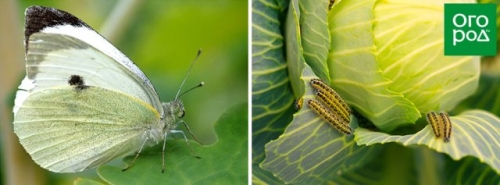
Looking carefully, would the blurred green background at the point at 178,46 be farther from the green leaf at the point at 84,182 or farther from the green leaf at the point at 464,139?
the green leaf at the point at 464,139

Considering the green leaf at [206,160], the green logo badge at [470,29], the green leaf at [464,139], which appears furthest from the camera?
the green leaf at [206,160]

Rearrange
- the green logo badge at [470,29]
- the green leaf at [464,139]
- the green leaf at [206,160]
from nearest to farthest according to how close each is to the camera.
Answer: the green leaf at [464,139] < the green logo badge at [470,29] < the green leaf at [206,160]

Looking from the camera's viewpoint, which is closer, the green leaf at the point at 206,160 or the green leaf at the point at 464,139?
the green leaf at the point at 464,139

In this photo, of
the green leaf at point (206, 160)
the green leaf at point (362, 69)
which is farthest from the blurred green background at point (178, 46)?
the green leaf at point (362, 69)

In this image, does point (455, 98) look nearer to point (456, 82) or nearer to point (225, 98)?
point (456, 82)

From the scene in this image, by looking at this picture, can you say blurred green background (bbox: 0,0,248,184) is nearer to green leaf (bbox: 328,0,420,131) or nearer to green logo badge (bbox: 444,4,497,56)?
green leaf (bbox: 328,0,420,131)

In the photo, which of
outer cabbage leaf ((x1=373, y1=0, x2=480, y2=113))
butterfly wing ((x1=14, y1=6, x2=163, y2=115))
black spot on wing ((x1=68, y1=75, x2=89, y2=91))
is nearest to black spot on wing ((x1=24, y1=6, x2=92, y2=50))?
butterfly wing ((x1=14, y1=6, x2=163, y2=115))

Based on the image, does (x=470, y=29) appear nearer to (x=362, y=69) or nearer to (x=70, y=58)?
(x=362, y=69)

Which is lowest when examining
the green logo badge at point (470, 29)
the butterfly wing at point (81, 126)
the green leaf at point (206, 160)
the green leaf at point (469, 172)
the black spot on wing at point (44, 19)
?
the green leaf at point (469, 172)
